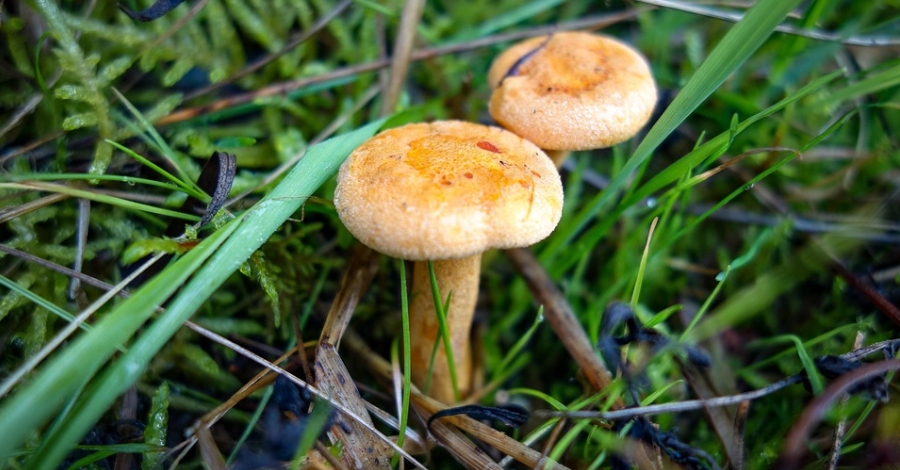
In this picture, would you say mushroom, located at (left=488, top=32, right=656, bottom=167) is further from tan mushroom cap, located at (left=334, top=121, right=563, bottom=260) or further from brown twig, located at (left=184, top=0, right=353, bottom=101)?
brown twig, located at (left=184, top=0, right=353, bottom=101)

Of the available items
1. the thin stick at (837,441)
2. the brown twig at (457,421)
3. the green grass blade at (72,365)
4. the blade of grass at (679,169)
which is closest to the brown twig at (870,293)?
the thin stick at (837,441)

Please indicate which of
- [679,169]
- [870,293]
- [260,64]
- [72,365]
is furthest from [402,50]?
[870,293]

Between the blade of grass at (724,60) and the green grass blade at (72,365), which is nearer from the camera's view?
the green grass blade at (72,365)

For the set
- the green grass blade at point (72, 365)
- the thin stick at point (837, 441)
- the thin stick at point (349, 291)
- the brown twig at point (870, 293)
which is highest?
the green grass blade at point (72, 365)

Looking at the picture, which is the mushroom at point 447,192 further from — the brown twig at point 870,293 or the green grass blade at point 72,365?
the brown twig at point 870,293

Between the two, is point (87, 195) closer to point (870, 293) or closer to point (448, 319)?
point (448, 319)

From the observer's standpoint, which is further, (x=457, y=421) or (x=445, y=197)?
(x=457, y=421)

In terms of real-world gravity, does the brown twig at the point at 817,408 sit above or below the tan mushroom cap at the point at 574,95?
below
